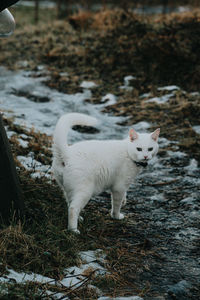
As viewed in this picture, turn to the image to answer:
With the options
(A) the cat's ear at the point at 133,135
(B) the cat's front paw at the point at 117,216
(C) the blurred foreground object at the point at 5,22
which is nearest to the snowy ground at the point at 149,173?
(B) the cat's front paw at the point at 117,216

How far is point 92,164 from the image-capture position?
3.52 metres

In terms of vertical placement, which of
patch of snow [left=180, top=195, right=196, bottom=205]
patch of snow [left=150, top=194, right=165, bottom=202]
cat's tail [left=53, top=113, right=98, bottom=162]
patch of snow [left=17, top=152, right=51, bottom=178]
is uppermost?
cat's tail [left=53, top=113, right=98, bottom=162]

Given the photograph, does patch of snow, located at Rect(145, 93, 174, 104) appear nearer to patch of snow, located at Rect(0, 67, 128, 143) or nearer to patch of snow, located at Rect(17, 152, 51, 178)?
patch of snow, located at Rect(0, 67, 128, 143)

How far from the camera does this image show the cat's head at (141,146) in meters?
3.78

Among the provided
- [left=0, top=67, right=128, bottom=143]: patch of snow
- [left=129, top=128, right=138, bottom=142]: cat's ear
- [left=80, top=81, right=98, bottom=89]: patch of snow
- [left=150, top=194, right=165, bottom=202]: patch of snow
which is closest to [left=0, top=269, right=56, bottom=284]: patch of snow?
[left=129, top=128, right=138, bottom=142]: cat's ear

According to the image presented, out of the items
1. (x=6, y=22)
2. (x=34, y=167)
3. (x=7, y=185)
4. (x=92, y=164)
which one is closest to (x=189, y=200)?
(x=92, y=164)

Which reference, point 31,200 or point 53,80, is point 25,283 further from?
point 53,80

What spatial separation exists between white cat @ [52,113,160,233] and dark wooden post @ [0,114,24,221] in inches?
17.3

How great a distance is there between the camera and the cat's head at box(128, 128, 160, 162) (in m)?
3.78

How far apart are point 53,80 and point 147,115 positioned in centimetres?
290

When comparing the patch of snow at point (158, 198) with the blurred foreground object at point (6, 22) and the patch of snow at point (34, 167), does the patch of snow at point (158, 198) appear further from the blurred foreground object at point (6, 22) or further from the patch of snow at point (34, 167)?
the blurred foreground object at point (6, 22)

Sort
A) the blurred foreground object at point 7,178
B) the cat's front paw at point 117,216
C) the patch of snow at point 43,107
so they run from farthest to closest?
the patch of snow at point 43,107 < the cat's front paw at point 117,216 < the blurred foreground object at point 7,178

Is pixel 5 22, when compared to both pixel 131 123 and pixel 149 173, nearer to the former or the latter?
pixel 149 173

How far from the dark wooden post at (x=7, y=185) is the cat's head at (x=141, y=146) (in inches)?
48.7
